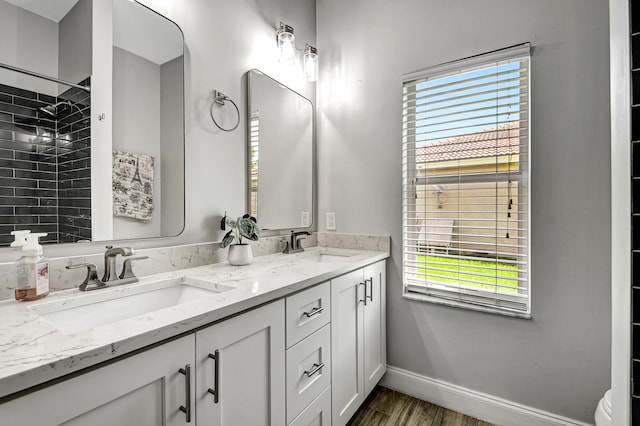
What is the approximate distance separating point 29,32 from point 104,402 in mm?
1151

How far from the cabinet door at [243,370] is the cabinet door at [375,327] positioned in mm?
748

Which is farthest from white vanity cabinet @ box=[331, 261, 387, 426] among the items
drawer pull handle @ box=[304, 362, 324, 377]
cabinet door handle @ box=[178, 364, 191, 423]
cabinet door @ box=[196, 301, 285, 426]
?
cabinet door handle @ box=[178, 364, 191, 423]

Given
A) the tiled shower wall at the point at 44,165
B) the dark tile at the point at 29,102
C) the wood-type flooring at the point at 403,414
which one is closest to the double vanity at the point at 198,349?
the wood-type flooring at the point at 403,414

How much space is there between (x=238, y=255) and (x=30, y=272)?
74 centimetres

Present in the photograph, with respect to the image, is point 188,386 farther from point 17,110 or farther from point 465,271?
point 465,271

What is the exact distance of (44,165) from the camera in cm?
100

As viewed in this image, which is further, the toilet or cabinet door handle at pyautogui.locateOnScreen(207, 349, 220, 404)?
the toilet

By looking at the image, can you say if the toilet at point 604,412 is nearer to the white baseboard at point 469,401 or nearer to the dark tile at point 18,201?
the white baseboard at point 469,401

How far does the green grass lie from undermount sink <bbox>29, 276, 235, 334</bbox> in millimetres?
1278

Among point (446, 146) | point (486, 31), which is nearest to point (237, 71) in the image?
point (446, 146)

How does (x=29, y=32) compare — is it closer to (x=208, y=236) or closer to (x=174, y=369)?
(x=208, y=236)

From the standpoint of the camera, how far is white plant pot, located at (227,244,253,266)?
1479 millimetres

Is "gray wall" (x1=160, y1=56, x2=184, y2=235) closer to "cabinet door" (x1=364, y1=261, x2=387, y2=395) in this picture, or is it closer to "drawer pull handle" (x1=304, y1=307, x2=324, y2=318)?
"drawer pull handle" (x1=304, y1=307, x2=324, y2=318)

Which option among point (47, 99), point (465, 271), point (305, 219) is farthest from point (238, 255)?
point (465, 271)
